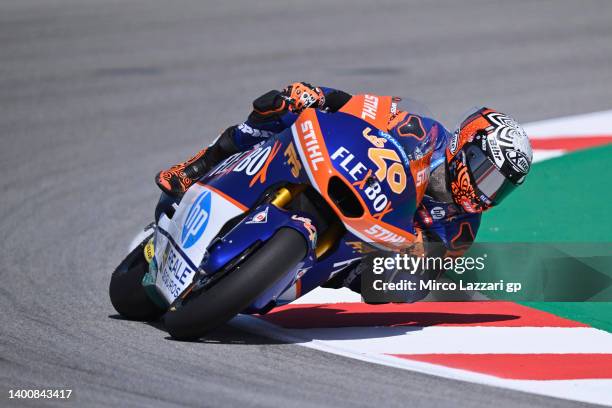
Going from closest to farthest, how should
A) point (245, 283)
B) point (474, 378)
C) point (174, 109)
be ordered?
1. point (245, 283)
2. point (474, 378)
3. point (174, 109)

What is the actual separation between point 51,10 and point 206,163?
11.3 metres

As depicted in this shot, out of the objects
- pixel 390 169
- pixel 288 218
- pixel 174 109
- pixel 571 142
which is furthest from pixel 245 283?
pixel 174 109

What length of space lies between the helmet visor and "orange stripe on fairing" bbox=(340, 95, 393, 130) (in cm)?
48

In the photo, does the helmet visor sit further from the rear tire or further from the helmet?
the rear tire

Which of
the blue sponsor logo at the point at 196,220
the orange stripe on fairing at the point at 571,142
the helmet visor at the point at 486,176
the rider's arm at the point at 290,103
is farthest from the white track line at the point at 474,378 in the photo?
the orange stripe on fairing at the point at 571,142

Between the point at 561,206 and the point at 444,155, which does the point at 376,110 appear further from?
the point at 561,206

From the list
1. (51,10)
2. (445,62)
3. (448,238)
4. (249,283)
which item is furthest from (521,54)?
(249,283)

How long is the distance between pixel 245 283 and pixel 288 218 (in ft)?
1.41

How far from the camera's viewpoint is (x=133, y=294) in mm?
6742

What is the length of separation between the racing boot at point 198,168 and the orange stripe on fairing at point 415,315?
35.9 inches

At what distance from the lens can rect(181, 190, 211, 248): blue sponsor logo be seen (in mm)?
6250

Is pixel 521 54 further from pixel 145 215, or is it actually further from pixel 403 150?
pixel 403 150

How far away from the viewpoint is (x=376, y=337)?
6.59 m

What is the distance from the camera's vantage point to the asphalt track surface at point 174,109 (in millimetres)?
5586
